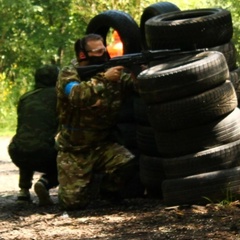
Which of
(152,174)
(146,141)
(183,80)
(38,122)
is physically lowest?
(152,174)

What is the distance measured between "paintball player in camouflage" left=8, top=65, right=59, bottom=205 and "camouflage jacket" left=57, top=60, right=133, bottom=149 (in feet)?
1.81

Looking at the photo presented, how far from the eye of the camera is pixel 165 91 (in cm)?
704

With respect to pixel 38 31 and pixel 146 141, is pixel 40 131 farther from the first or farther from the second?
pixel 38 31

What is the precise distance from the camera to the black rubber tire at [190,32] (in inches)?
307

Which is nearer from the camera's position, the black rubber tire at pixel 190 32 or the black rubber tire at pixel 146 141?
the black rubber tire at pixel 190 32

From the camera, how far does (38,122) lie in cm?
858

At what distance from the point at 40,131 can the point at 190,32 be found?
6.02 ft

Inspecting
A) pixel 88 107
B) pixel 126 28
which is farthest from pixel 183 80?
pixel 126 28

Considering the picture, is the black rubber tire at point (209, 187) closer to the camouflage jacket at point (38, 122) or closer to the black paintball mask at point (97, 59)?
the black paintball mask at point (97, 59)

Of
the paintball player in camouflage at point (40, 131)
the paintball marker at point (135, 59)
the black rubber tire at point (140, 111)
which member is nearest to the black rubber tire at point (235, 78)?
the paintball marker at point (135, 59)

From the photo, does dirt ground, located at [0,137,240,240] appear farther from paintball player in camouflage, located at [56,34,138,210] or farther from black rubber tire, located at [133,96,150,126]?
black rubber tire, located at [133,96,150,126]

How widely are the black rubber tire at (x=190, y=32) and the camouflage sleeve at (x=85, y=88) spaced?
2.18ft

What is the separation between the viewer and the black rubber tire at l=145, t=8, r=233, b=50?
7.79m

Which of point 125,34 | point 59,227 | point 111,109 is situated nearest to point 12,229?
point 59,227
